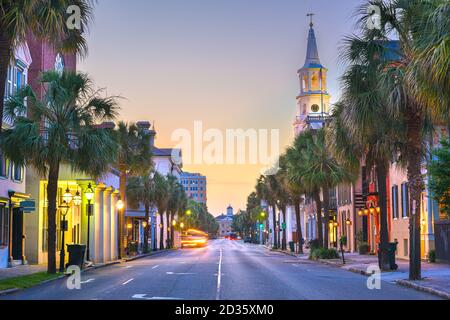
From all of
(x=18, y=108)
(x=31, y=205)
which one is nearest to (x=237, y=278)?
(x=18, y=108)

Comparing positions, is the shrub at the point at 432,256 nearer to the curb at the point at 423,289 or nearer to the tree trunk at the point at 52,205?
the curb at the point at 423,289

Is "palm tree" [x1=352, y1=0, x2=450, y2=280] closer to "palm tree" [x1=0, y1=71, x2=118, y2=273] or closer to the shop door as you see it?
"palm tree" [x1=0, y1=71, x2=118, y2=273]

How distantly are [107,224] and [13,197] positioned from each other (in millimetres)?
13644

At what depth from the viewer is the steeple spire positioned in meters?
112

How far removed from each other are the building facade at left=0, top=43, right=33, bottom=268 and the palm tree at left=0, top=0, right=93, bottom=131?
13.1 meters

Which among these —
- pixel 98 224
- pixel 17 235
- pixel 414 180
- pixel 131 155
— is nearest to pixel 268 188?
pixel 131 155

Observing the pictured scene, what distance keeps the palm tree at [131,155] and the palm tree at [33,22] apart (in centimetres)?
3046

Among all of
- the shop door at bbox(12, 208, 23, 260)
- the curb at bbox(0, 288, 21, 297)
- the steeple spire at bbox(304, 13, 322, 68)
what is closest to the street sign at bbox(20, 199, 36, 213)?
the shop door at bbox(12, 208, 23, 260)

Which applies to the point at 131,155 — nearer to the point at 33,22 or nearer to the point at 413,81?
the point at 33,22

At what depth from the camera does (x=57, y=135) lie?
28281mm

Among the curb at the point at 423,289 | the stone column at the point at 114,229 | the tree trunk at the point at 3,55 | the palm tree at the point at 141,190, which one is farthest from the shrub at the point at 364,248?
the tree trunk at the point at 3,55

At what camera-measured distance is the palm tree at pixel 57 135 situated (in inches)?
1094

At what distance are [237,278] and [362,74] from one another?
8787 mm

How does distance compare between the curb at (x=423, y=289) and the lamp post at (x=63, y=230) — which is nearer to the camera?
the curb at (x=423, y=289)
